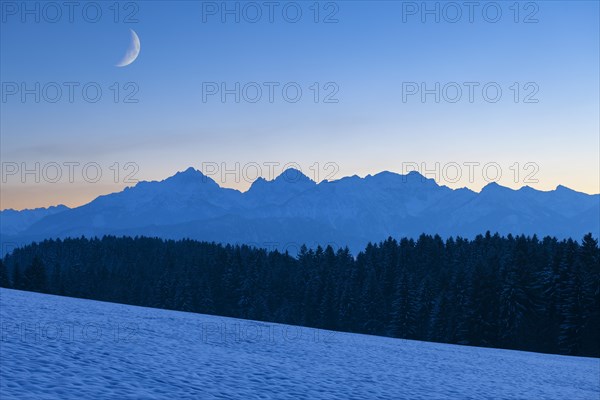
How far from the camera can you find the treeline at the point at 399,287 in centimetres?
7475

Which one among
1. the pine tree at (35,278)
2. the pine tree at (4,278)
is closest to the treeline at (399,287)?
the pine tree at (35,278)

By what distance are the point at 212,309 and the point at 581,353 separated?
81.9m

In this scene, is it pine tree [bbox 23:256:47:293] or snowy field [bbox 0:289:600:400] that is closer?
snowy field [bbox 0:289:600:400]

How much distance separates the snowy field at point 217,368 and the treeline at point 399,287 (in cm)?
4033

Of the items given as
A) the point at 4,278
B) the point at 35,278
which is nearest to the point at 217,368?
the point at 4,278

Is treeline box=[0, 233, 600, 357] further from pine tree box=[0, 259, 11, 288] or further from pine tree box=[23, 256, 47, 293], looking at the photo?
pine tree box=[0, 259, 11, 288]

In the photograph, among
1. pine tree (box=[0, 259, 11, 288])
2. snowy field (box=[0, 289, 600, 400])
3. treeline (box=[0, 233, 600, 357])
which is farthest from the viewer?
pine tree (box=[0, 259, 11, 288])

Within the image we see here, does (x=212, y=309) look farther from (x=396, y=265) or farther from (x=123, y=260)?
(x=123, y=260)

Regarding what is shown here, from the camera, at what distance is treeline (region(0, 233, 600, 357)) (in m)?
74.8

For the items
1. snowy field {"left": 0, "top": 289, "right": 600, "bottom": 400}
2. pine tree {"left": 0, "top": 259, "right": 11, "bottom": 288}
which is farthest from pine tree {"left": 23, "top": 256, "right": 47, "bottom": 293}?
snowy field {"left": 0, "top": 289, "right": 600, "bottom": 400}

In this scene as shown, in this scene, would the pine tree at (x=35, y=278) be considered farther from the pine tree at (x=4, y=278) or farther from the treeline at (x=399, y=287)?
the pine tree at (x=4, y=278)

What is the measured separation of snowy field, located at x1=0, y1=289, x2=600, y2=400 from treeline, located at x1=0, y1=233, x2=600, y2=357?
40329 mm

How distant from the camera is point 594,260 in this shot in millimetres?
76688

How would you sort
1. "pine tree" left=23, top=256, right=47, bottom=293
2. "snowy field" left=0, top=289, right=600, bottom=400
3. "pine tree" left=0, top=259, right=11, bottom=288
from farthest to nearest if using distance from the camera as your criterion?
1. "pine tree" left=23, top=256, right=47, bottom=293
2. "pine tree" left=0, top=259, right=11, bottom=288
3. "snowy field" left=0, top=289, right=600, bottom=400
